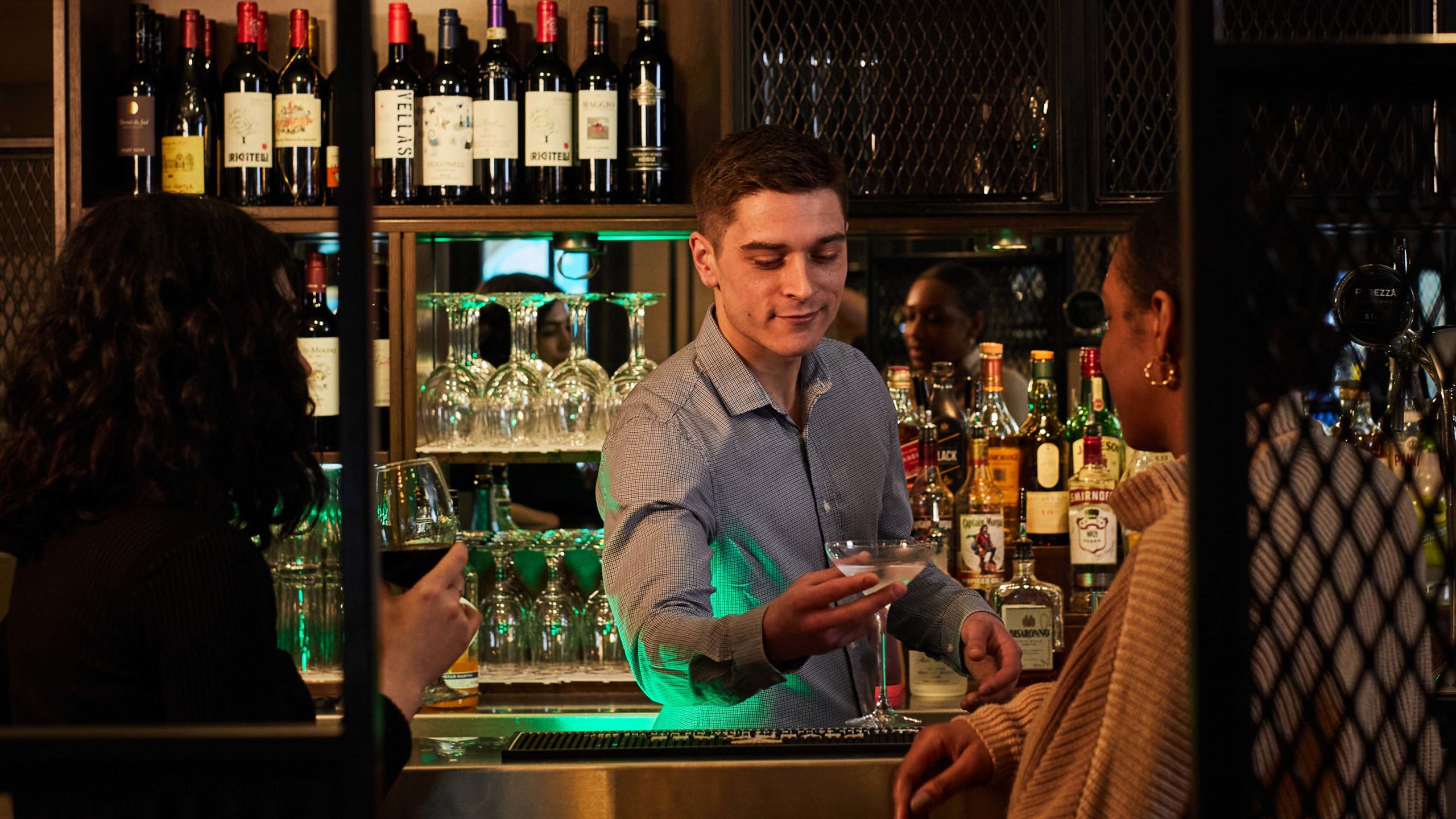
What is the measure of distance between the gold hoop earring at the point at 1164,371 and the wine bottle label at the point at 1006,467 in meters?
1.37

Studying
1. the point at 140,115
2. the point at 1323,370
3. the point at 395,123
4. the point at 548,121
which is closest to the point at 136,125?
the point at 140,115

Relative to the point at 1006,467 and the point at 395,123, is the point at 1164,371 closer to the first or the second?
the point at 1006,467

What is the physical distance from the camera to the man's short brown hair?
81.4 inches

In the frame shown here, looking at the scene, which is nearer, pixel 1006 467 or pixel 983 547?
pixel 983 547

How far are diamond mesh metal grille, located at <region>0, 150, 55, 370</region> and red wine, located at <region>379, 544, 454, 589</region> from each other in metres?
1.73

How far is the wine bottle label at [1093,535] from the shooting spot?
8.73ft

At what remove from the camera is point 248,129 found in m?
2.75

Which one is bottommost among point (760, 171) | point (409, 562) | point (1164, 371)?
point (409, 562)

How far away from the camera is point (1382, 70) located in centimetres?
74

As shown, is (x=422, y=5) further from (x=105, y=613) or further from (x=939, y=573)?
(x=105, y=613)

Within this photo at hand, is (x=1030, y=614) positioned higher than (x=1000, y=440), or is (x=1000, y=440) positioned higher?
(x=1000, y=440)

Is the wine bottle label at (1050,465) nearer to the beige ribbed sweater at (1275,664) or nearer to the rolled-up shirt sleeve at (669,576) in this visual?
the rolled-up shirt sleeve at (669,576)

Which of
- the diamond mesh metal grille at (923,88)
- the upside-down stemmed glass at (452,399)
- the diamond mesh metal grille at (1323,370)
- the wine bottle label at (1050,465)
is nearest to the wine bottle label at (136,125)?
the upside-down stemmed glass at (452,399)

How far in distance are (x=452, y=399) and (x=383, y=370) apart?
0.55 feet
